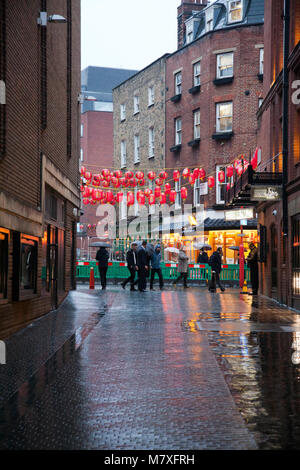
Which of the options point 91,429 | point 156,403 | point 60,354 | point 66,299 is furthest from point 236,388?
point 66,299

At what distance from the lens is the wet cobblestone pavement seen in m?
5.26

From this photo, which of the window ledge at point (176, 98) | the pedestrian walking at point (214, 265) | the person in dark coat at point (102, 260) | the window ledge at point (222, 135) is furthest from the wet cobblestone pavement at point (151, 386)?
the window ledge at point (176, 98)

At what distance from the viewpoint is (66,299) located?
20.3m

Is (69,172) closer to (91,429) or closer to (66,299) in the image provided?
(66,299)

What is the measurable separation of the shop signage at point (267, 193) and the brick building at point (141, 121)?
75.9 ft

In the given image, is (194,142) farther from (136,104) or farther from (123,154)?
(123,154)

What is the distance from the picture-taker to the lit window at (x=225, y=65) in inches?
1458

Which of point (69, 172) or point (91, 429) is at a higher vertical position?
point (69, 172)

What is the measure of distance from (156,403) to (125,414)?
535mm

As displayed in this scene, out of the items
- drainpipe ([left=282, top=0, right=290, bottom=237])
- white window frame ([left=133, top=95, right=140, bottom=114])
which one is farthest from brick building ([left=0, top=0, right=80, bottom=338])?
white window frame ([left=133, top=95, right=140, bottom=114])

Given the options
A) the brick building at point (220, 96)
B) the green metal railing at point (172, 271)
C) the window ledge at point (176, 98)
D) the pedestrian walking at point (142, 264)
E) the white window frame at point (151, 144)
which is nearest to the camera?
the pedestrian walking at point (142, 264)

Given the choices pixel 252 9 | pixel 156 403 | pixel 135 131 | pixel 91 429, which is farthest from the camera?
pixel 135 131

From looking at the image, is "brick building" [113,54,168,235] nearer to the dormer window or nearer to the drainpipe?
the dormer window

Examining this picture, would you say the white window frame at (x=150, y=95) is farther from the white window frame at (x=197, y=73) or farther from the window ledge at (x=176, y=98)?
the white window frame at (x=197, y=73)
